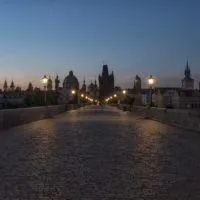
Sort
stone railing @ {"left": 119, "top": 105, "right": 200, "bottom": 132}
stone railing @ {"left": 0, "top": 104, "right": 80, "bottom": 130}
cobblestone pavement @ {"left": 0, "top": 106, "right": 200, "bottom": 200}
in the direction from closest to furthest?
1. cobblestone pavement @ {"left": 0, "top": 106, "right": 200, "bottom": 200}
2. stone railing @ {"left": 119, "top": 105, "right": 200, "bottom": 132}
3. stone railing @ {"left": 0, "top": 104, "right": 80, "bottom": 130}

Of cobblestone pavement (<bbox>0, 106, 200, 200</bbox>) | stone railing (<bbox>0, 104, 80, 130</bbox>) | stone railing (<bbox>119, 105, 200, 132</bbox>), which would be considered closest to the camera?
cobblestone pavement (<bbox>0, 106, 200, 200</bbox>)

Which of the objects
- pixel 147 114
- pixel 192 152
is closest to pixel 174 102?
pixel 147 114

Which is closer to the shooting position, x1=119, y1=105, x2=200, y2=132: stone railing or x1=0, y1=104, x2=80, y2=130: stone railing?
x1=119, y1=105, x2=200, y2=132: stone railing

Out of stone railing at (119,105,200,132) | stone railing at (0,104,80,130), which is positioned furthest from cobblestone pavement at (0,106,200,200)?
stone railing at (0,104,80,130)

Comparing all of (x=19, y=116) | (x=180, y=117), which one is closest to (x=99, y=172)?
(x=180, y=117)

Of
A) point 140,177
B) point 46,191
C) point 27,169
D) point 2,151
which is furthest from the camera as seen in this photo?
point 2,151

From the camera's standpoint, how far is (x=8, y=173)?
10023mm

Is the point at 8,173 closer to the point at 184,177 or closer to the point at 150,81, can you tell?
the point at 184,177

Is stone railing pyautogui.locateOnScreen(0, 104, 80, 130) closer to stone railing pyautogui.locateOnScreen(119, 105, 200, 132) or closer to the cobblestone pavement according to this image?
stone railing pyautogui.locateOnScreen(119, 105, 200, 132)

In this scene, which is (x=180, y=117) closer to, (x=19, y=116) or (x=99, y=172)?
(x=19, y=116)

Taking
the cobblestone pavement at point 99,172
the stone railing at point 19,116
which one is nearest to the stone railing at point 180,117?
the stone railing at point 19,116

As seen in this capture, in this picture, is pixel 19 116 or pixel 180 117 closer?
pixel 180 117

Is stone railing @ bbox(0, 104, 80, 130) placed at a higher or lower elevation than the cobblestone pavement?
higher

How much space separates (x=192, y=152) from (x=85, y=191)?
23.5 feet
